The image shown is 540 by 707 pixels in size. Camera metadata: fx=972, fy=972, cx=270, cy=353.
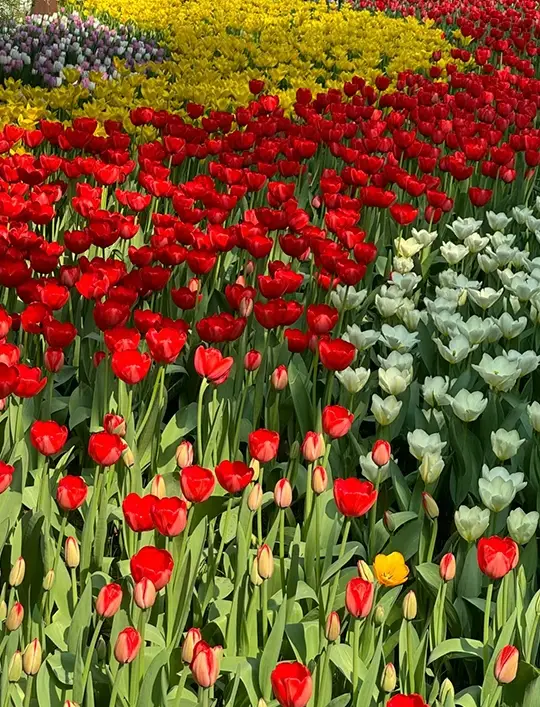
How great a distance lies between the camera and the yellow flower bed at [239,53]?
247 inches

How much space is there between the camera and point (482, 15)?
11.5 m

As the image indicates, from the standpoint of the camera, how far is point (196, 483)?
1.80 meters

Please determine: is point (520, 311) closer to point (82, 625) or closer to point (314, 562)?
point (314, 562)

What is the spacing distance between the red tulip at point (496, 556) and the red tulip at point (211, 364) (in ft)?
2.57

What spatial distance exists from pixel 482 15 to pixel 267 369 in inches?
383

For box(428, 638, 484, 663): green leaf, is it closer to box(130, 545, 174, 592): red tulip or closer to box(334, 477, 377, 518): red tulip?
box(334, 477, 377, 518): red tulip

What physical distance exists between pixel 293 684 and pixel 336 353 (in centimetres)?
111

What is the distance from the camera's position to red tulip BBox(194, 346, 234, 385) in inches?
89.0

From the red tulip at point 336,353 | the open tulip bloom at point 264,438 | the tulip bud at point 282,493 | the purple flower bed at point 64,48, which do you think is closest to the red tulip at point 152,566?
the open tulip bloom at point 264,438

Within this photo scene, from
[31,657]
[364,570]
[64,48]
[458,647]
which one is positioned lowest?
[64,48]

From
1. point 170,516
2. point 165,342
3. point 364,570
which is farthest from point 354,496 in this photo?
point 165,342

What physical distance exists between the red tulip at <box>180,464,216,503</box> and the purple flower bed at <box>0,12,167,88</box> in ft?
A: 19.4

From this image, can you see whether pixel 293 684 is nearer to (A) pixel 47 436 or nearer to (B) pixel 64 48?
(A) pixel 47 436

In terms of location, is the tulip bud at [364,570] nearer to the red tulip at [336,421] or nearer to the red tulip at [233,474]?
the red tulip at [233,474]
